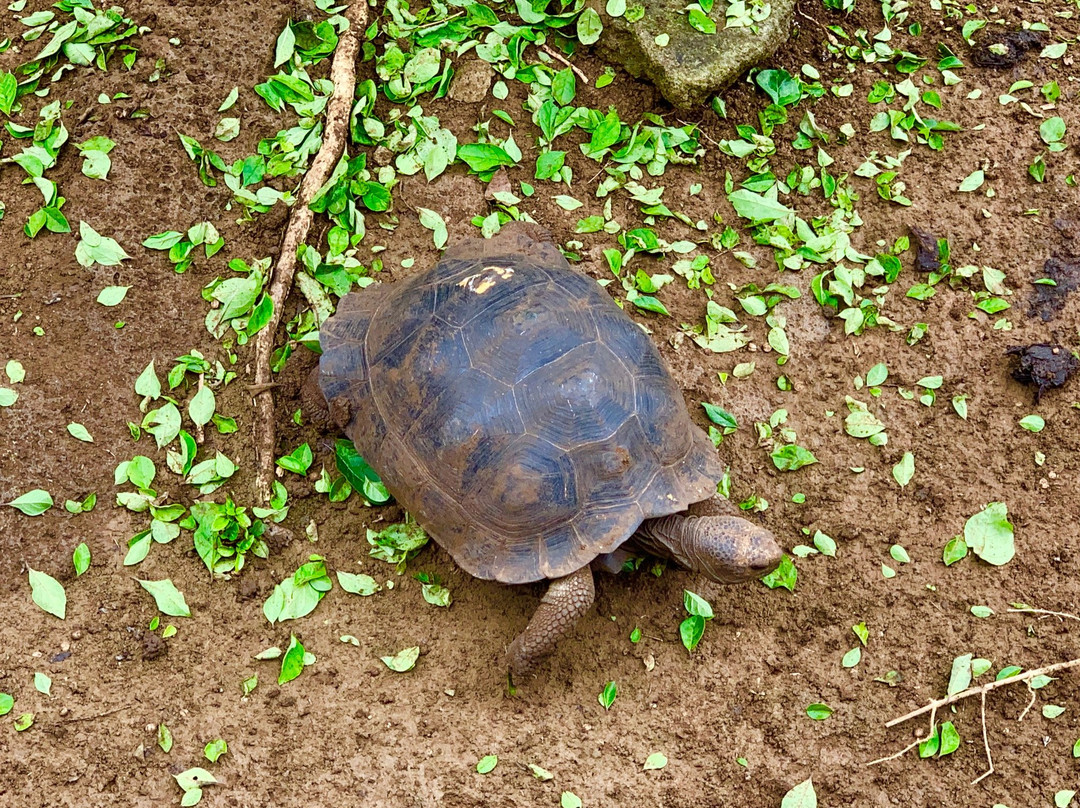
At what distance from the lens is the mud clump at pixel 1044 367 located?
A: 386 cm

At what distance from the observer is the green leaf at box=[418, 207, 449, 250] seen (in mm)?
4090

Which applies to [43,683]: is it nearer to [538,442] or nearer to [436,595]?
[436,595]

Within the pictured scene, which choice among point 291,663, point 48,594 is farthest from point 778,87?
point 48,594

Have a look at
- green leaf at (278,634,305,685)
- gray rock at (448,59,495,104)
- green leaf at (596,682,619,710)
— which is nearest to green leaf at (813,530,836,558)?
green leaf at (596,682,619,710)

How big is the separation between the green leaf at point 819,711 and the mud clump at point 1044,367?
1836mm

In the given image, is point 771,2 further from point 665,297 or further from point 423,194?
point 423,194

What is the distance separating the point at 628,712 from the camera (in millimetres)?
3207

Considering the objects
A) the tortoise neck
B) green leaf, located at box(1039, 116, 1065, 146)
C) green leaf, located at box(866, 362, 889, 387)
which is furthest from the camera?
green leaf, located at box(1039, 116, 1065, 146)

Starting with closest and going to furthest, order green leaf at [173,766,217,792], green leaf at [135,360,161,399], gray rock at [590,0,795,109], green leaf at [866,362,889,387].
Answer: green leaf at [173,766,217,792], green leaf at [135,360,161,399], green leaf at [866,362,889,387], gray rock at [590,0,795,109]

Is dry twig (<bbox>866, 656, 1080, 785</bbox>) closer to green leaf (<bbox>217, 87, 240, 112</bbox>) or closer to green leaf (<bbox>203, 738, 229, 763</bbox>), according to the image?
green leaf (<bbox>203, 738, 229, 763</bbox>)

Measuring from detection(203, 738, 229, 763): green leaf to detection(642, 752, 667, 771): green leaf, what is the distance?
1544 millimetres

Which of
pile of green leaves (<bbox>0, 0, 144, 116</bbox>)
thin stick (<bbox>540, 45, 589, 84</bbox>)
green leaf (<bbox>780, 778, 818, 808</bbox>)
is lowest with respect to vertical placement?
green leaf (<bbox>780, 778, 818, 808</bbox>)

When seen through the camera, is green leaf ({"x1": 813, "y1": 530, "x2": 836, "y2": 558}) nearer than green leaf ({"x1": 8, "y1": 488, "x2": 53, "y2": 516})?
No

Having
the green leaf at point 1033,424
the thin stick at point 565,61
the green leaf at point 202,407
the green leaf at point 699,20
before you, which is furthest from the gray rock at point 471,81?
the green leaf at point 1033,424
